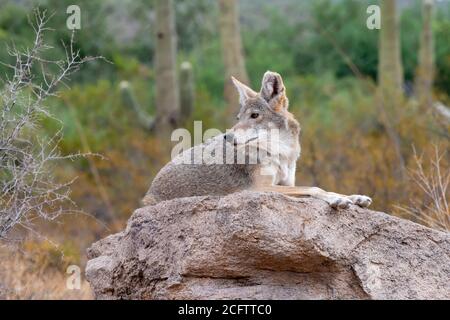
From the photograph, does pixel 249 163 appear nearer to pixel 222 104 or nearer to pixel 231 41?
pixel 231 41

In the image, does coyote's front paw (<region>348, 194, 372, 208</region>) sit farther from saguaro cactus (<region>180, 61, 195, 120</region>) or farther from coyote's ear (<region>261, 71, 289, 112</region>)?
saguaro cactus (<region>180, 61, 195, 120</region>)

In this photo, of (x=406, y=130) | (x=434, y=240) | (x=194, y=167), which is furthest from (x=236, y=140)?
(x=406, y=130)

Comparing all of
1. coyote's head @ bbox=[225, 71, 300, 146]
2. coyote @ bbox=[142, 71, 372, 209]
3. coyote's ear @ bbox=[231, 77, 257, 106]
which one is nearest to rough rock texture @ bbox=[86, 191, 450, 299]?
coyote @ bbox=[142, 71, 372, 209]

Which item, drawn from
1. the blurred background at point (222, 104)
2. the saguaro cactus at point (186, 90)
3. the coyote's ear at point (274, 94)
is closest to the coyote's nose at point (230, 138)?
the coyote's ear at point (274, 94)

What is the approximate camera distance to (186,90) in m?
24.7

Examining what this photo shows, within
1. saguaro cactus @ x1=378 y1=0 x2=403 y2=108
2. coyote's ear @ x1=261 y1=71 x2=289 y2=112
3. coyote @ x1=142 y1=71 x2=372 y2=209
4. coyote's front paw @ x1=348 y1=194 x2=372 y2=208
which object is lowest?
coyote's front paw @ x1=348 y1=194 x2=372 y2=208

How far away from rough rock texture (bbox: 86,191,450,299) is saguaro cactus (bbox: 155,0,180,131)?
54.8 feet

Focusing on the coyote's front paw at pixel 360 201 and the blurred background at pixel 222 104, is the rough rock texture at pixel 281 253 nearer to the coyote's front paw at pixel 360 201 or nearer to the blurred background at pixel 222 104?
the coyote's front paw at pixel 360 201

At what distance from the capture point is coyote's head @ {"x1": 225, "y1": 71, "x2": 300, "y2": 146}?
9141 mm

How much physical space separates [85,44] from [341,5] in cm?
1090

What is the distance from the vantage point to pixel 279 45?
1534 inches

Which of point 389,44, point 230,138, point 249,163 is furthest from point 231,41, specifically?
point 230,138

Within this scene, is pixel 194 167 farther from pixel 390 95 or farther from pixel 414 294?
pixel 390 95

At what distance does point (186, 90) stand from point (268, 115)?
1557cm
